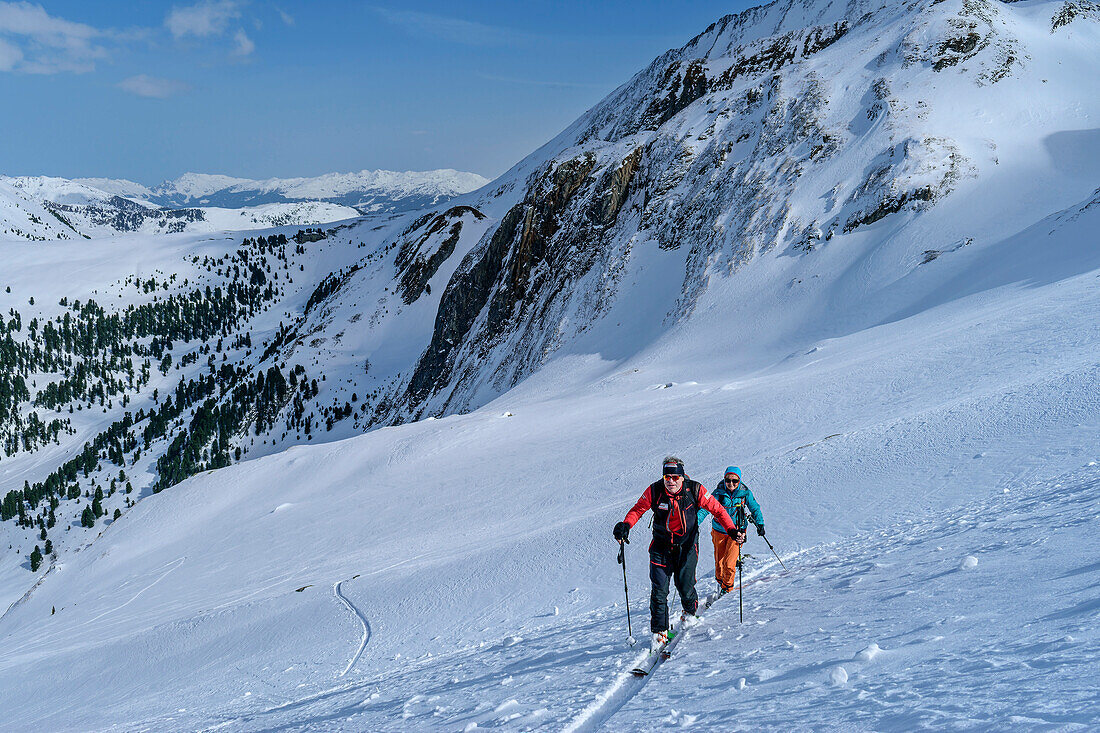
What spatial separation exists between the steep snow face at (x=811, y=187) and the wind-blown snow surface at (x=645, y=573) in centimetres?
998

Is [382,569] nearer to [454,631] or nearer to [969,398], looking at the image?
[454,631]

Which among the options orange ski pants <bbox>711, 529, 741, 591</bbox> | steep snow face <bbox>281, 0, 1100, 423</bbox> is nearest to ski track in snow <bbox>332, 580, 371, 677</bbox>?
orange ski pants <bbox>711, 529, 741, 591</bbox>

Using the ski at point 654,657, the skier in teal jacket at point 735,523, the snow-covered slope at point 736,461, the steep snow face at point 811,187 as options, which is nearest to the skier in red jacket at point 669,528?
the ski at point 654,657

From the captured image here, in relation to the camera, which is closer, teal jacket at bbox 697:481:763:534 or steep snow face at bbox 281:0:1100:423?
teal jacket at bbox 697:481:763:534

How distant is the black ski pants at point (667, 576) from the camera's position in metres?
7.95

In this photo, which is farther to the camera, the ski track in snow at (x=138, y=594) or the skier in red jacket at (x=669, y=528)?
the ski track in snow at (x=138, y=594)

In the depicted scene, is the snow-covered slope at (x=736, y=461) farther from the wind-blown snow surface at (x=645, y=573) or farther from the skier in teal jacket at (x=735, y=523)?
the skier in teal jacket at (x=735, y=523)

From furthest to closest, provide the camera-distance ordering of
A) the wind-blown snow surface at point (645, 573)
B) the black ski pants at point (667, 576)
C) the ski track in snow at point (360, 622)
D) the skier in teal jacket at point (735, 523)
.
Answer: the ski track in snow at point (360, 622)
the skier in teal jacket at point (735, 523)
the black ski pants at point (667, 576)
the wind-blown snow surface at point (645, 573)

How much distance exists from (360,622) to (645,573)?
6.90 metres

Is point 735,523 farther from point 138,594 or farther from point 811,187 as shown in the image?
point 811,187

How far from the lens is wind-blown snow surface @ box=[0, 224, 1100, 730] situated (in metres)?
5.83

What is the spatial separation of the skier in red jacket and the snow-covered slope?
Answer: 694 mm

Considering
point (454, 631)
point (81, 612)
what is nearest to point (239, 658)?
point (454, 631)

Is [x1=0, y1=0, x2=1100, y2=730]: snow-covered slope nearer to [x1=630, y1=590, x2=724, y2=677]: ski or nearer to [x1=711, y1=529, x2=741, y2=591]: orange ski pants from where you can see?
[x1=630, y1=590, x2=724, y2=677]: ski
